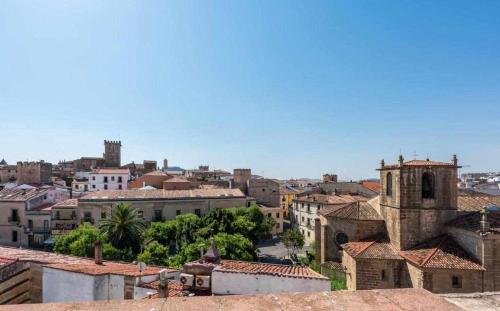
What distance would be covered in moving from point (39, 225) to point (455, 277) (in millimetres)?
41113

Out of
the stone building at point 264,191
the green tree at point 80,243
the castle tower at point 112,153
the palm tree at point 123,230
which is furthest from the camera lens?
the castle tower at point 112,153

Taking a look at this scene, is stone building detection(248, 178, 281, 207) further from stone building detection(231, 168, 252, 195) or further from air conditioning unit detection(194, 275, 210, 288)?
air conditioning unit detection(194, 275, 210, 288)

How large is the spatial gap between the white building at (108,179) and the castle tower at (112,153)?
3013 cm

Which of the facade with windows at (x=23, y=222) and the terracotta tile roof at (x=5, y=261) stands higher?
the terracotta tile roof at (x=5, y=261)

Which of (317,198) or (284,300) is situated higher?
(284,300)

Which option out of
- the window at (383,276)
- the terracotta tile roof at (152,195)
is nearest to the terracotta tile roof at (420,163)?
the window at (383,276)

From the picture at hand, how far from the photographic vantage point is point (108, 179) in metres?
62.4

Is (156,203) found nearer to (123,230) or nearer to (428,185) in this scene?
(123,230)

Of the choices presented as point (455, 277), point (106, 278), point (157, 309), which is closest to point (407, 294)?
point (157, 309)

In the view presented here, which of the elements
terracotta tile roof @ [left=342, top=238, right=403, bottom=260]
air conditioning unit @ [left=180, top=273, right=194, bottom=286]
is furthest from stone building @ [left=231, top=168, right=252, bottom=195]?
air conditioning unit @ [left=180, top=273, right=194, bottom=286]

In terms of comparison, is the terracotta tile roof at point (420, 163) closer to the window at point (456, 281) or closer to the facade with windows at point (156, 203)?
the window at point (456, 281)

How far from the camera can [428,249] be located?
18.9 m

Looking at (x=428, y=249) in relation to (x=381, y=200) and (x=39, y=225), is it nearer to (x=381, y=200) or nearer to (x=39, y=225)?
(x=381, y=200)

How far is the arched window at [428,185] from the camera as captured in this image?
20609mm
